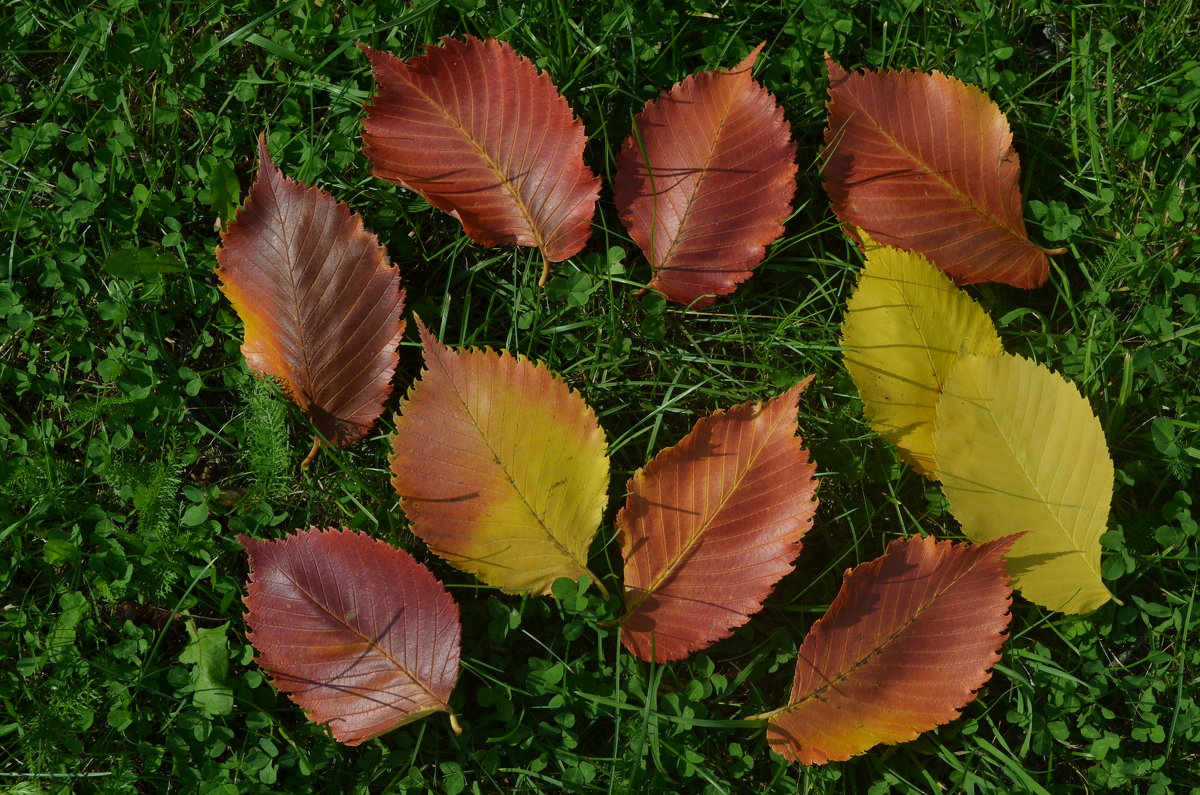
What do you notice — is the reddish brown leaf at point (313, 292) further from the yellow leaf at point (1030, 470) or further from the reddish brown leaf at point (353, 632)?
the yellow leaf at point (1030, 470)

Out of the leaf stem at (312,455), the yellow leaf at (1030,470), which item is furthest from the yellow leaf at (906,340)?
the leaf stem at (312,455)

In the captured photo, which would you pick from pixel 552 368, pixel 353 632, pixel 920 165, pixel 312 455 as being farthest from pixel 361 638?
pixel 920 165

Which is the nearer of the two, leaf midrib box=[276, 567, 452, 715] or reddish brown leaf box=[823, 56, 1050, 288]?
leaf midrib box=[276, 567, 452, 715]

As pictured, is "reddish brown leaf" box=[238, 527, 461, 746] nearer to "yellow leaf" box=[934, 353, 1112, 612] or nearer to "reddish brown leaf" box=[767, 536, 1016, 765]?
"reddish brown leaf" box=[767, 536, 1016, 765]

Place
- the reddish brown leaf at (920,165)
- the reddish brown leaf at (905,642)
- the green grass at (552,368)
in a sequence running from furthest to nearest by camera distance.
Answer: the reddish brown leaf at (920,165), the green grass at (552,368), the reddish brown leaf at (905,642)

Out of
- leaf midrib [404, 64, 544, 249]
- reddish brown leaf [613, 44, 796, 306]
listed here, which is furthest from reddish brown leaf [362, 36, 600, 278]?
reddish brown leaf [613, 44, 796, 306]

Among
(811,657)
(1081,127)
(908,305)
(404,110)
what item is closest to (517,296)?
(404,110)
